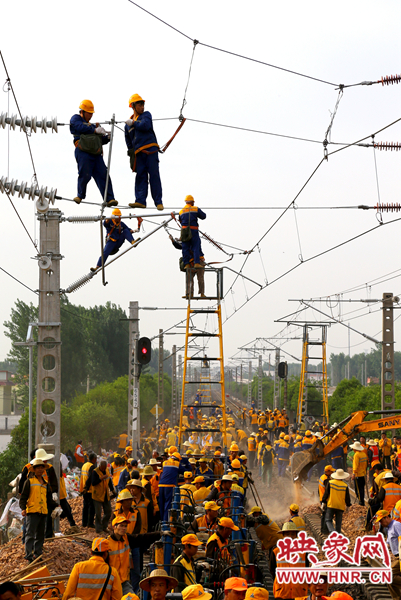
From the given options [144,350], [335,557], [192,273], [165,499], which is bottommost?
[165,499]

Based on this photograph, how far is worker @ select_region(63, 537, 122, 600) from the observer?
657 cm

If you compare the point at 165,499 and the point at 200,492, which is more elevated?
the point at 200,492

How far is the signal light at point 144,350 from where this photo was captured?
2039 centimetres

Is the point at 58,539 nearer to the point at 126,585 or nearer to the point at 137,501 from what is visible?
the point at 137,501

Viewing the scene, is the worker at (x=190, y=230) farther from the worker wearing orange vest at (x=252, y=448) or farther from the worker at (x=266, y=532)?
the worker wearing orange vest at (x=252, y=448)

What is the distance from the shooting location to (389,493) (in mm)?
13109

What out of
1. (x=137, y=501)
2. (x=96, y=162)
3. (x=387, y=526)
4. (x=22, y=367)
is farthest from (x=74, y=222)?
(x=22, y=367)

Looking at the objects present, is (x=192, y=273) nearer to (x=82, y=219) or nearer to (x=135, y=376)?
(x=82, y=219)

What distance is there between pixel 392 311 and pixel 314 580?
20.1m

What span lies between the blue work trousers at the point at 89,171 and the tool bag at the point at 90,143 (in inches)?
5.8

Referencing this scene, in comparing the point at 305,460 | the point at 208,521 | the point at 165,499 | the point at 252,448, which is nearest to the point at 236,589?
the point at 208,521

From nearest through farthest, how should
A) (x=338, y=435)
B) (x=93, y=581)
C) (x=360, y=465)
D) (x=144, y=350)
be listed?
(x=93, y=581), (x=360, y=465), (x=338, y=435), (x=144, y=350)

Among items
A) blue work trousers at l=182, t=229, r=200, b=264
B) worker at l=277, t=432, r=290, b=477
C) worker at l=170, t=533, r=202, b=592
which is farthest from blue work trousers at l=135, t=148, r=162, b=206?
worker at l=277, t=432, r=290, b=477

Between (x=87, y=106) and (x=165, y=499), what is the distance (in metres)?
6.86
